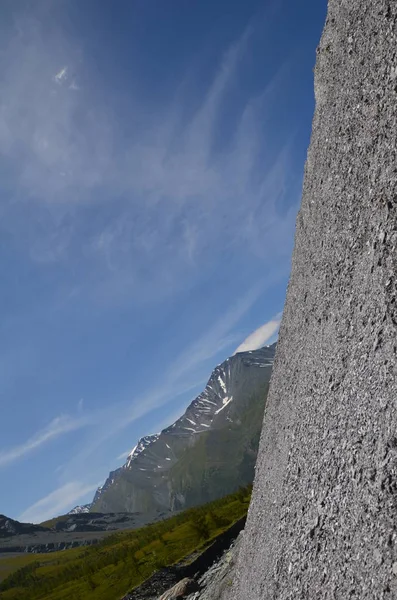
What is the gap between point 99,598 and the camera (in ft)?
222

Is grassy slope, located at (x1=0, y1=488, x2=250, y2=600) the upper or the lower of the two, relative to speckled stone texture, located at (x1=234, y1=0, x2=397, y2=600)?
lower

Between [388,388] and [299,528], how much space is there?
6582 mm

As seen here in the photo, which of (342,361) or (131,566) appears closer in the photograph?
(342,361)

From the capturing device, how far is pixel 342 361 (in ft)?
48.9

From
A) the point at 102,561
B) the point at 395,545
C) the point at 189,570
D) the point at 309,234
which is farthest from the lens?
the point at 102,561

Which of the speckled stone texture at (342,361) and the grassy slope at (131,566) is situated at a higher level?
the speckled stone texture at (342,361)

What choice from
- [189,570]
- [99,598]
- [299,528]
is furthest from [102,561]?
[299,528]

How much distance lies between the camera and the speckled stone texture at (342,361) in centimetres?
1161

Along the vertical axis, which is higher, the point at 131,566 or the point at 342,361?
the point at 342,361

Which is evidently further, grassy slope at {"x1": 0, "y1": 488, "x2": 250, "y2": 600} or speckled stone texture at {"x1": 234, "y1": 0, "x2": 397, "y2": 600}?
grassy slope at {"x1": 0, "y1": 488, "x2": 250, "y2": 600}

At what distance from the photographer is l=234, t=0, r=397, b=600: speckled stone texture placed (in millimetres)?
11609

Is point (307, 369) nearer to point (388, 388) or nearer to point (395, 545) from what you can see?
point (388, 388)

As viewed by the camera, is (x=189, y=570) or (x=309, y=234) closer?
(x=309, y=234)

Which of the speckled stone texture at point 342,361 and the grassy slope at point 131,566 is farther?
the grassy slope at point 131,566
